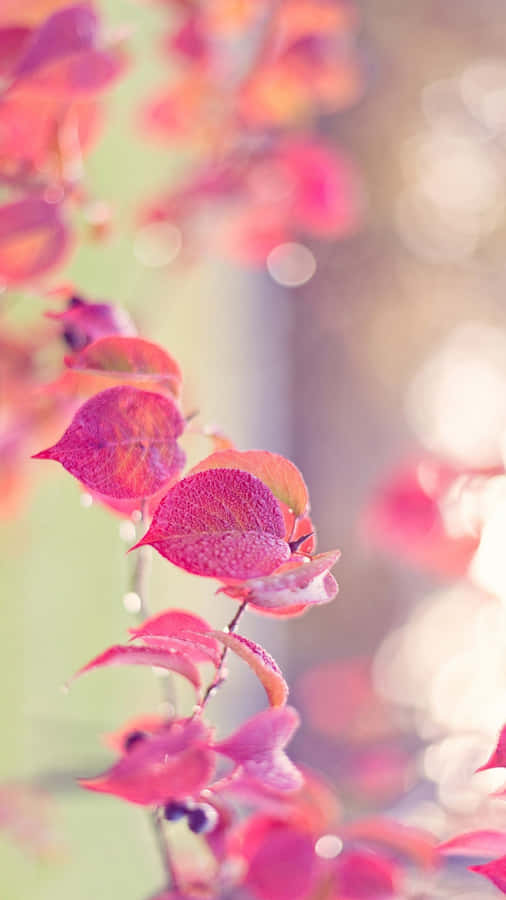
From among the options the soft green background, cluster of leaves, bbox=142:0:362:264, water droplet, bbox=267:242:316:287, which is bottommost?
the soft green background

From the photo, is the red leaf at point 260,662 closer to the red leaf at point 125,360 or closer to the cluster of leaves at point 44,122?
the red leaf at point 125,360

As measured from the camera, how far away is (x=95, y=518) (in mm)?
1344

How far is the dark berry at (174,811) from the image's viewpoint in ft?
1.23

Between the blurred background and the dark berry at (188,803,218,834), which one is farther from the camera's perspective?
the blurred background

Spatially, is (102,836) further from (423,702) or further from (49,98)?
(49,98)

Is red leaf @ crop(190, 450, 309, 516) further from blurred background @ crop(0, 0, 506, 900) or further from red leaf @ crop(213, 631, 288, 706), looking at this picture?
blurred background @ crop(0, 0, 506, 900)

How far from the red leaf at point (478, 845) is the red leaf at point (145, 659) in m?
0.12

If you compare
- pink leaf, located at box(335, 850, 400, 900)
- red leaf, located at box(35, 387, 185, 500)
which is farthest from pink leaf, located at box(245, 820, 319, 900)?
red leaf, located at box(35, 387, 185, 500)

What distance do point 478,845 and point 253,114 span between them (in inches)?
27.5

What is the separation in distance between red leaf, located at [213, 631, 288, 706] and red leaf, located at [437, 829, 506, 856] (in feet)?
0.30

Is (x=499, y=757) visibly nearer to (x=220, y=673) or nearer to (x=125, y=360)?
(x=220, y=673)

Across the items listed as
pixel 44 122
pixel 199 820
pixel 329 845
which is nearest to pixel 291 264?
pixel 44 122

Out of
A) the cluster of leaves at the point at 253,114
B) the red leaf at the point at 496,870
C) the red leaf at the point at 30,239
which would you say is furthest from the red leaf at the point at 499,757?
the cluster of leaves at the point at 253,114

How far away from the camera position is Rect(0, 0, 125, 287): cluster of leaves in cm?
43
